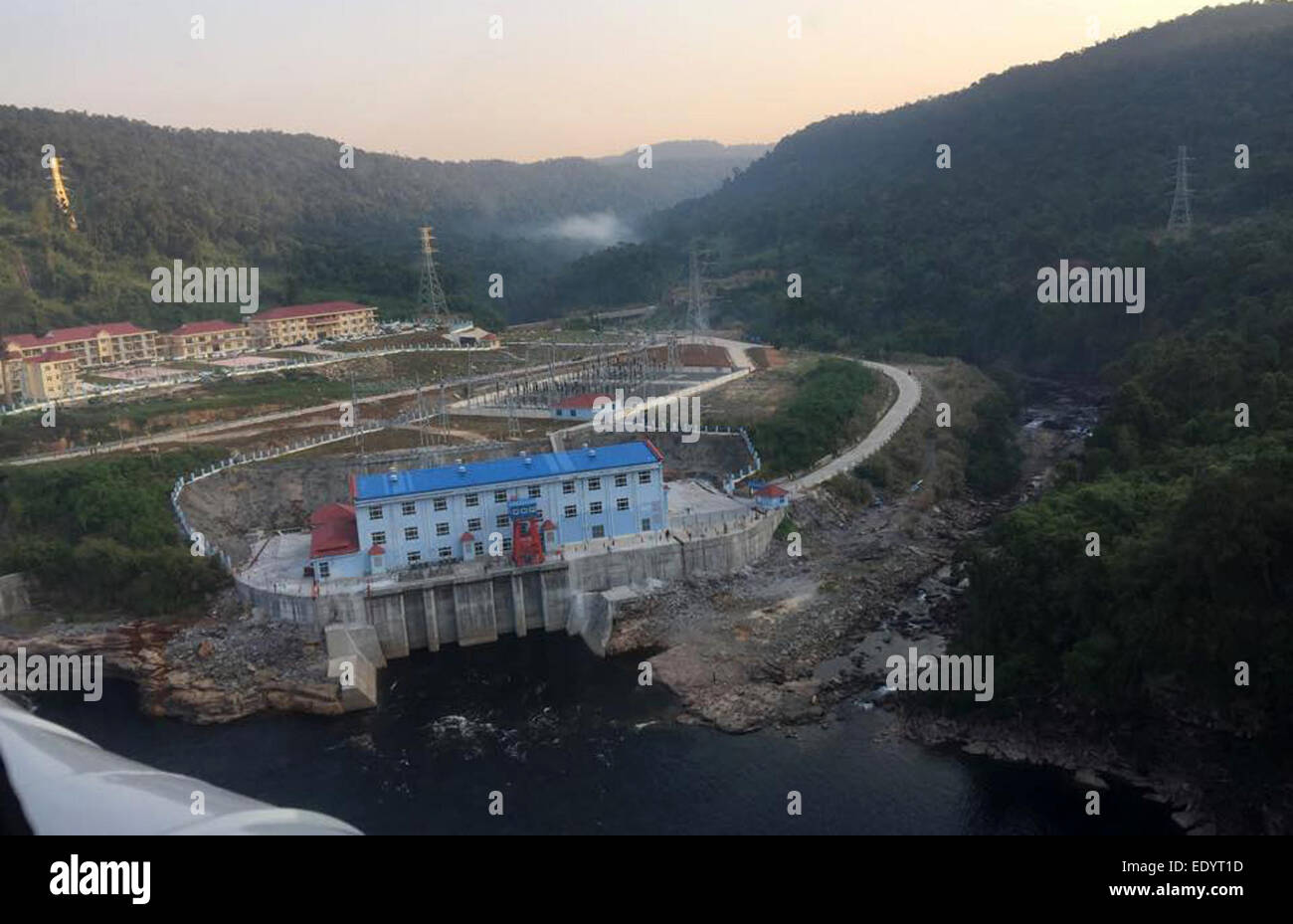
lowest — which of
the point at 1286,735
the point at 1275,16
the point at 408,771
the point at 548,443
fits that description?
the point at 408,771

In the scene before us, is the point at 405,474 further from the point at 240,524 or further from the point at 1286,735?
the point at 1286,735

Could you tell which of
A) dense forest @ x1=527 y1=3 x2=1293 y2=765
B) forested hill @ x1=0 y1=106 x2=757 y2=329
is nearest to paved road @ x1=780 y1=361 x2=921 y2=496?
dense forest @ x1=527 y1=3 x2=1293 y2=765

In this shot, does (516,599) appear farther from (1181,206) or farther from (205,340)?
(1181,206)

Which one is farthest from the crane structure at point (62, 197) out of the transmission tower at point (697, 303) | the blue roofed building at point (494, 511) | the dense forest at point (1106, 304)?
the blue roofed building at point (494, 511)

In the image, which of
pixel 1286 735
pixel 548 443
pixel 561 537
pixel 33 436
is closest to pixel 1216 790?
pixel 1286 735

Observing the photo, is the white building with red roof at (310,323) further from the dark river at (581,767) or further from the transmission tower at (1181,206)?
the transmission tower at (1181,206)

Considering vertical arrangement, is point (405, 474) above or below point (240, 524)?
above
